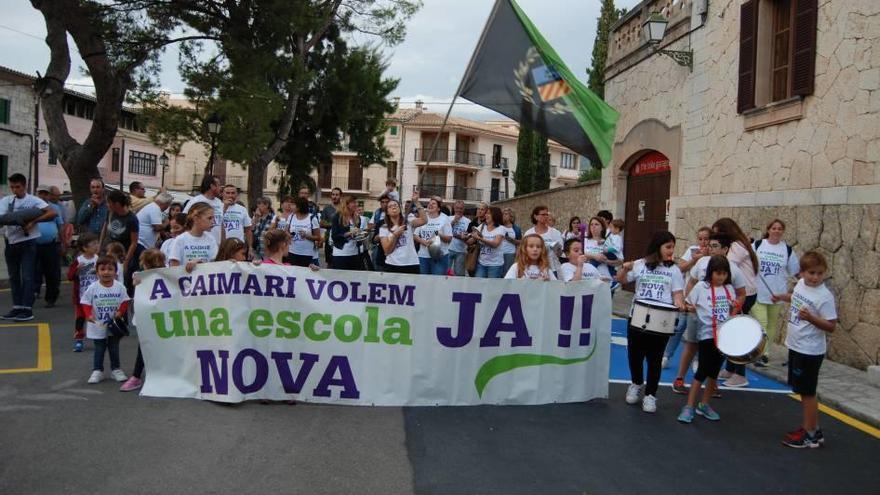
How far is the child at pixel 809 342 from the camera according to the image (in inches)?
215

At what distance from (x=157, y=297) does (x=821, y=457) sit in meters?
5.13

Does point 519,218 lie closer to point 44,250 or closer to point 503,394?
point 44,250

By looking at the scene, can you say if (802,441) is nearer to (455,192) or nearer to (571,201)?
(571,201)

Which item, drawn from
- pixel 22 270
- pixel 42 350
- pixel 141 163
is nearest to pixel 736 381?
pixel 42 350

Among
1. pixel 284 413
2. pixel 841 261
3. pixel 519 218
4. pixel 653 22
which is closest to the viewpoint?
pixel 284 413

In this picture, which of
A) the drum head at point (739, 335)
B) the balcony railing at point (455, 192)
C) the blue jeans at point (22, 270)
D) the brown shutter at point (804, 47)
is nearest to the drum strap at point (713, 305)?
the drum head at point (739, 335)

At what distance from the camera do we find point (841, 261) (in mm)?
9086

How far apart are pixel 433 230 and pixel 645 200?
19.5 feet

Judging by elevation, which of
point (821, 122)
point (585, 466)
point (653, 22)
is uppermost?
point (653, 22)

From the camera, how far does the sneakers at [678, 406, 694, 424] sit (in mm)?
5988

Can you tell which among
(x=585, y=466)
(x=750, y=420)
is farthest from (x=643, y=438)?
(x=750, y=420)

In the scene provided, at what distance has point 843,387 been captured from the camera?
24.9 feet

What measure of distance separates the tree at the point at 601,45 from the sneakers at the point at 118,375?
31.4 m

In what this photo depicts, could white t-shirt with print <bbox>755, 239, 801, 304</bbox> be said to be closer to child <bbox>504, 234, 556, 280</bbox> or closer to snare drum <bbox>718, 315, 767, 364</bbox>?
snare drum <bbox>718, 315, 767, 364</bbox>
